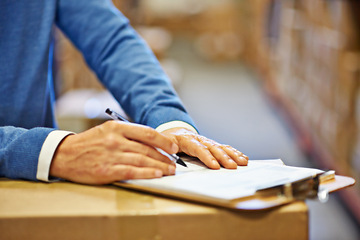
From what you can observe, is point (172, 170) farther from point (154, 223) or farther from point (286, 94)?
point (286, 94)

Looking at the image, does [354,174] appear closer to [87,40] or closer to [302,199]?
[87,40]

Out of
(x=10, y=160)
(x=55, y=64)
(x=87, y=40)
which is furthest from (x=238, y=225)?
(x=55, y=64)

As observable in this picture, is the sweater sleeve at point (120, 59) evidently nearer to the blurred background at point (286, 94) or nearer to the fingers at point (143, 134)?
the fingers at point (143, 134)

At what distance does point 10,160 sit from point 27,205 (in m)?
0.17

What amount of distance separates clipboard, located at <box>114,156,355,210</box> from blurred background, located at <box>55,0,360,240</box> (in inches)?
81.4

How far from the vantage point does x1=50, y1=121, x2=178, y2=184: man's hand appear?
0.83 m

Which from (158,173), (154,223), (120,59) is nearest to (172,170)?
(158,173)

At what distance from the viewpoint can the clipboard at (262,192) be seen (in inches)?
27.9

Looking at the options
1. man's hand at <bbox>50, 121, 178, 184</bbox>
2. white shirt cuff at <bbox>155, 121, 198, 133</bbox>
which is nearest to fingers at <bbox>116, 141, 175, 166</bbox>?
man's hand at <bbox>50, 121, 178, 184</bbox>

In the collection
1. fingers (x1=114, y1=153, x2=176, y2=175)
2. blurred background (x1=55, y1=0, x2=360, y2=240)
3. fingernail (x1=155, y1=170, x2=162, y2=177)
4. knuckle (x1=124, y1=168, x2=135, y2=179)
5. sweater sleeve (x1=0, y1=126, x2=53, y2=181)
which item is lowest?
blurred background (x1=55, y1=0, x2=360, y2=240)

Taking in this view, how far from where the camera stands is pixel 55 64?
400cm

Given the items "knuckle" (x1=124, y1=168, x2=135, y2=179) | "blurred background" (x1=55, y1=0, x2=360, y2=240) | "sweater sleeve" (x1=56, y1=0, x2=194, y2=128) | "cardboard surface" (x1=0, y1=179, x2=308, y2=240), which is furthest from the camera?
"blurred background" (x1=55, y1=0, x2=360, y2=240)

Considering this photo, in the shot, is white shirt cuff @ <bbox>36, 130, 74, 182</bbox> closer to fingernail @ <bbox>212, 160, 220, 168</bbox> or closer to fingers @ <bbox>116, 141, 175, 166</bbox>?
fingers @ <bbox>116, 141, 175, 166</bbox>

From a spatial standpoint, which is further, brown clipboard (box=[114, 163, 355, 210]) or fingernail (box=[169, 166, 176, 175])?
fingernail (box=[169, 166, 176, 175])
